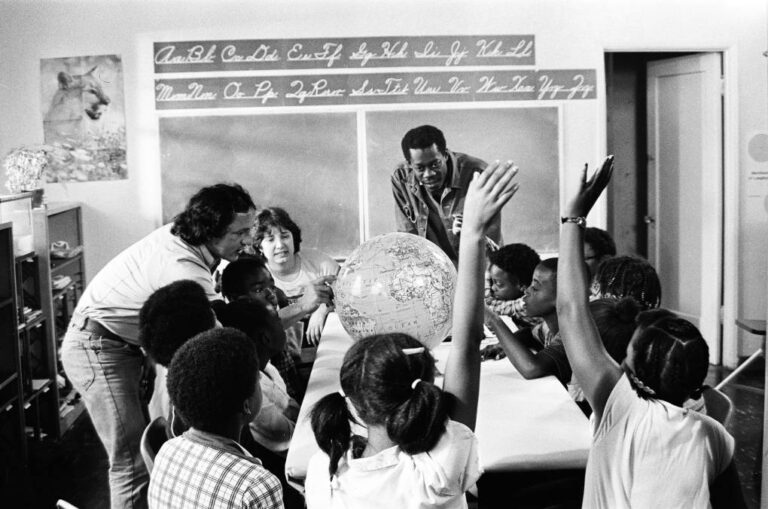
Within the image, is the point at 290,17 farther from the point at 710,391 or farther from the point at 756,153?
the point at 710,391

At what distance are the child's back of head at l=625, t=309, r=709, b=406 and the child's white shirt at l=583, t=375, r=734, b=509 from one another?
0.08 feet

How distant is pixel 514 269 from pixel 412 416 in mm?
2306

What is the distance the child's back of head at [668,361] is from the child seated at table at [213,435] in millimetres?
766

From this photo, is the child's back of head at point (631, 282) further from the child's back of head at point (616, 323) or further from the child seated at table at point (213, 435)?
the child seated at table at point (213, 435)

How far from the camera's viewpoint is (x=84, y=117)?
5.74 metres

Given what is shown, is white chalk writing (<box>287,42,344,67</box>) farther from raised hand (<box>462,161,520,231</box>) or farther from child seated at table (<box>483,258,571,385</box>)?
raised hand (<box>462,161,520,231</box>)

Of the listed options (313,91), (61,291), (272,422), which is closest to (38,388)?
(61,291)

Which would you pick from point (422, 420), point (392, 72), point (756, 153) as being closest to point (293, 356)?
point (422, 420)

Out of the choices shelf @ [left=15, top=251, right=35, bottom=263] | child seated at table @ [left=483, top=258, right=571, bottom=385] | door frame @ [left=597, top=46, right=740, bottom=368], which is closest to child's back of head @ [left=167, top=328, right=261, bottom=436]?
child seated at table @ [left=483, top=258, right=571, bottom=385]

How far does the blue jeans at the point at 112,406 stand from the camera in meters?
3.02

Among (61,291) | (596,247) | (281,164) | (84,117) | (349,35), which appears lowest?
(61,291)

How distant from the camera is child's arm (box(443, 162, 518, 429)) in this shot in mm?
1617

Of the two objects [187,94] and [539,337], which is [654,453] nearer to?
[539,337]

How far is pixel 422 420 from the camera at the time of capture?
1.64 m
